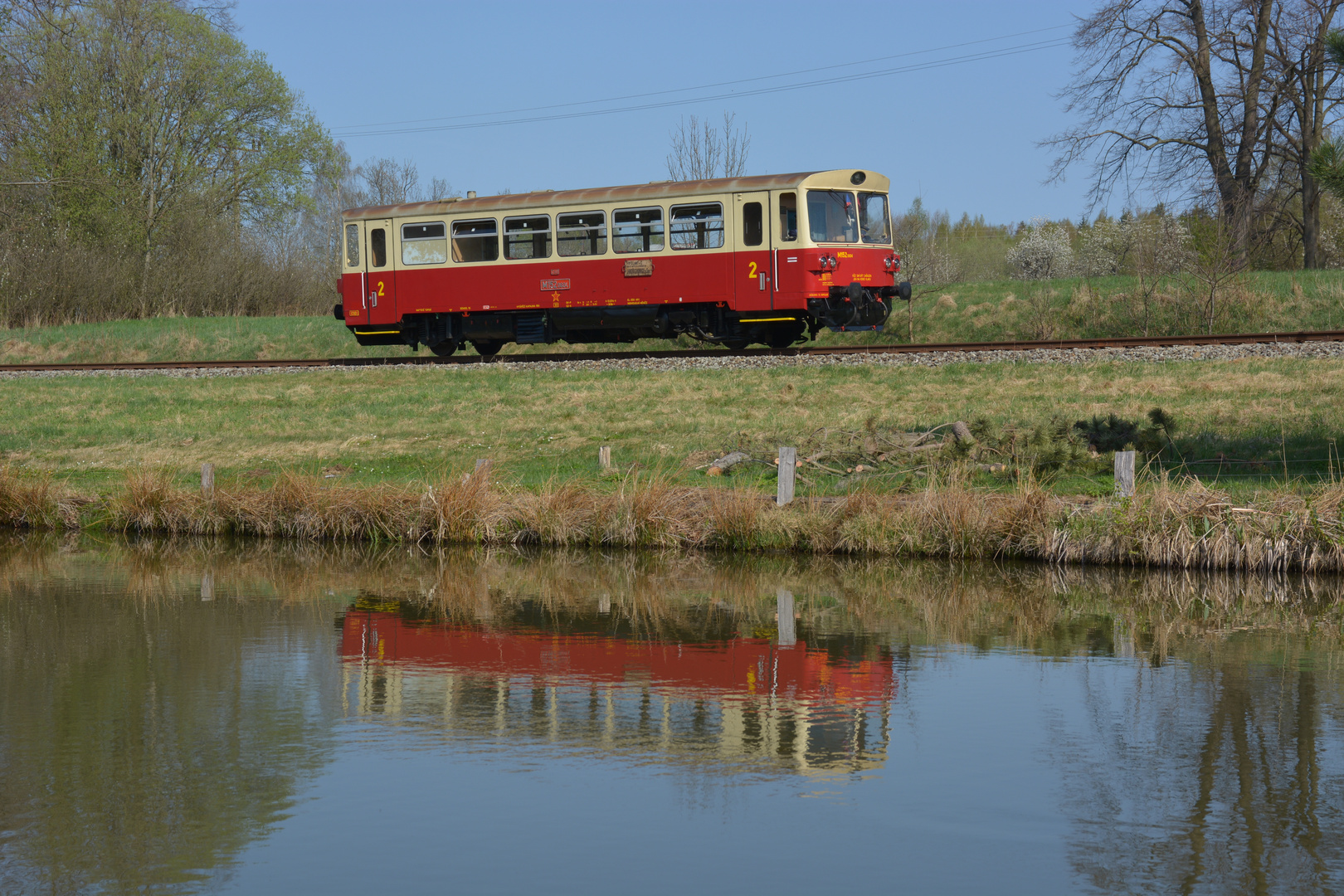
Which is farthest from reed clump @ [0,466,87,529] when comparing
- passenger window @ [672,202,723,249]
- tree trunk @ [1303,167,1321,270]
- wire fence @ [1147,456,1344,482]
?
tree trunk @ [1303,167,1321,270]

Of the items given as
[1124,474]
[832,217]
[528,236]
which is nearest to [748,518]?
[1124,474]

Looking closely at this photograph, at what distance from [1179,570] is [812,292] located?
415 inches

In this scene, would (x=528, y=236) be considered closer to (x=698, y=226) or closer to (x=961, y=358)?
(x=698, y=226)

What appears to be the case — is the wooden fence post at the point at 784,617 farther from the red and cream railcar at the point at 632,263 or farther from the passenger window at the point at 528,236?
the passenger window at the point at 528,236

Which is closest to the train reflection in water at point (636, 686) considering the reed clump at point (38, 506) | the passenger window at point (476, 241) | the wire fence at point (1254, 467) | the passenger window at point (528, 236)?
the wire fence at point (1254, 467)

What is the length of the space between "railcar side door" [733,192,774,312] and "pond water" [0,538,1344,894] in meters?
10.8

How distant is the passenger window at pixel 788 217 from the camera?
22.2 m

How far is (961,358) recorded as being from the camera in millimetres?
21172

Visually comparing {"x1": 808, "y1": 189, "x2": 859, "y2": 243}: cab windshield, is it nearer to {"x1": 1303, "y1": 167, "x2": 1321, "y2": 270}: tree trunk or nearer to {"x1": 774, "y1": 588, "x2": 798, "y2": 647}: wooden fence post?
{"x1": 774, "y1": 588, "x2": 798, "y2": 647}: wooden fence post

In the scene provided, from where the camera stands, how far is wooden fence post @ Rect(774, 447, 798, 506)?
A: 47.7ft

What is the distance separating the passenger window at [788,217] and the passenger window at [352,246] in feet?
28.8

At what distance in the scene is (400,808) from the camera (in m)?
6.16

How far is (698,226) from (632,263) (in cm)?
137

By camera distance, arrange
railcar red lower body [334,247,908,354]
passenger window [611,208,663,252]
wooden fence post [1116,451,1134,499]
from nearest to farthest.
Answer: wooden fence post [1116,451,1134,499]
railcar red lower body [334,247,908,354]
passenger window [611,208,663,252]
